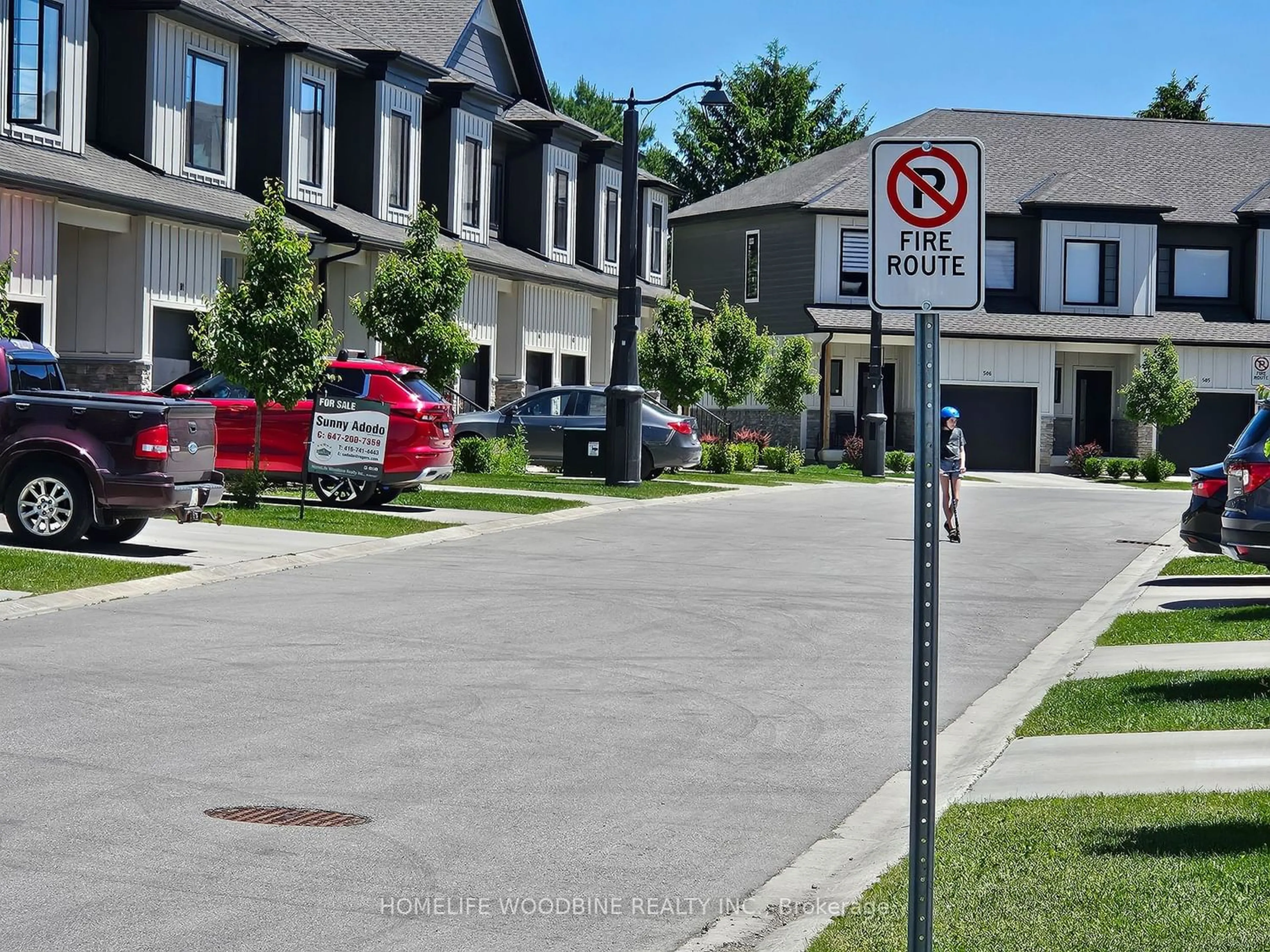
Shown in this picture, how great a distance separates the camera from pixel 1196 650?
12.9 meters

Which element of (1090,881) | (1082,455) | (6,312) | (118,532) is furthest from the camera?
(1082,455)

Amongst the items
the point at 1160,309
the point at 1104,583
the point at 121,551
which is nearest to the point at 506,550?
the point at 121,551

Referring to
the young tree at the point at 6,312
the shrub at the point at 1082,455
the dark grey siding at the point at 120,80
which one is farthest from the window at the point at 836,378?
the young tree at the point at 6,312

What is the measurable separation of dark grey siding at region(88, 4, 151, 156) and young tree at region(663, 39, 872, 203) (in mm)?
48921

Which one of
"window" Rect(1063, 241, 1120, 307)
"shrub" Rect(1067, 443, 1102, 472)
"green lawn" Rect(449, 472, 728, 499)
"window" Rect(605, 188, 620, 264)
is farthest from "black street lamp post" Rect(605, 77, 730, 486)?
"window" Rect(1063, 241, 1120, 307)

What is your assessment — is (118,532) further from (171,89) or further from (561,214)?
(561,214)

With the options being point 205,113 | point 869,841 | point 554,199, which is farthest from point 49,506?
point 554,199

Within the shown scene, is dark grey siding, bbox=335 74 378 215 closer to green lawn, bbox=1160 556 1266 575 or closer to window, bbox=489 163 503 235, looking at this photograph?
window, bbox=489 163 503 235

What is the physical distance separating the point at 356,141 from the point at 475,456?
7.69 meters

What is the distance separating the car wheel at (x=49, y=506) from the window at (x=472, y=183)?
23130mm

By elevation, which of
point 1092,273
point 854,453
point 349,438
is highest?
point 1092,273

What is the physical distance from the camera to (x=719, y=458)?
39.4 m

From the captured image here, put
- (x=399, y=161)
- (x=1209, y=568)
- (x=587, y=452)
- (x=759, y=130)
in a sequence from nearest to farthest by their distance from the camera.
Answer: (x=1209, y=568) < (x=587, y=452) < (x=399, y=161) < (x=759, y=130)

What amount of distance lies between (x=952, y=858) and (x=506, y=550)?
42.5 feet
